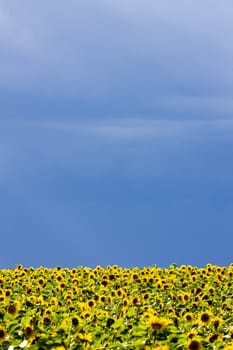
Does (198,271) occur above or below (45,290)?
above

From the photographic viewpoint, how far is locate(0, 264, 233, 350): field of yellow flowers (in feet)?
24.1

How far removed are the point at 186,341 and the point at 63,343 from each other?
1.23m

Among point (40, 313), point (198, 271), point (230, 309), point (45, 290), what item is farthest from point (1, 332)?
point (198, 271)

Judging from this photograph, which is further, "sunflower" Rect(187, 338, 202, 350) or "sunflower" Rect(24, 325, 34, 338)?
"sunflower" Rect(24, 325, 34, 338)

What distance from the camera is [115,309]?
458 inches

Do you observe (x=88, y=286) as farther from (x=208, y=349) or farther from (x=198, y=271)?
(x=208, y=349)

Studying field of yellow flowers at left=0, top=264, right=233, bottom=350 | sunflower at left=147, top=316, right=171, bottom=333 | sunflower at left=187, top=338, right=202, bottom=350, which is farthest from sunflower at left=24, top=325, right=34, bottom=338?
sunflower at left=187, top=338, right=202, bottom=350

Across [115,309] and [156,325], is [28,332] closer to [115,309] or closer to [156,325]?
[156,325]

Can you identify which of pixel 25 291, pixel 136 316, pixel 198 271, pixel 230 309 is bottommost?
pixel 136 316

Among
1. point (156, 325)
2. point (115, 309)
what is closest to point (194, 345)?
point (156, 325)

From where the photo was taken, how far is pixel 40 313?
36.1ft

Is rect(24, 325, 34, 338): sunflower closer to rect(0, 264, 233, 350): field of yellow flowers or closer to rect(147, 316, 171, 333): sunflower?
rect(0, 264, 233, 350): field of yellow flowers

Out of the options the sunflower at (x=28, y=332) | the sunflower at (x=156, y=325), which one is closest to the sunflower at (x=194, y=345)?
the sunflower at (x=156, y=325)

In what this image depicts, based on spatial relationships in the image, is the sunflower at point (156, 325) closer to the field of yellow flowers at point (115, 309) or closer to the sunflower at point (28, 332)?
the field of yellow flowers at point (115, 309)
